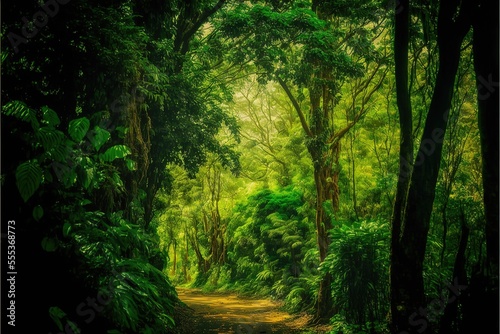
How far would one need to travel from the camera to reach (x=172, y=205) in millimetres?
24531

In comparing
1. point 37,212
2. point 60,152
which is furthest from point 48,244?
point 60,152

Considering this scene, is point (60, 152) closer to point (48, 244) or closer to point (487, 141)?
point (48, 244)

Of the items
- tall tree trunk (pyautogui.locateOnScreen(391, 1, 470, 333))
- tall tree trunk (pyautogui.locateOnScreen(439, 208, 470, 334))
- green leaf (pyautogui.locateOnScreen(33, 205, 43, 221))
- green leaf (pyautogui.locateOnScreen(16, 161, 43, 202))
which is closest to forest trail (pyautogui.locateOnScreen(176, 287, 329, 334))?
tall tree trunk (pyautogui.locateOnScreen(391, 1, 470, 333))

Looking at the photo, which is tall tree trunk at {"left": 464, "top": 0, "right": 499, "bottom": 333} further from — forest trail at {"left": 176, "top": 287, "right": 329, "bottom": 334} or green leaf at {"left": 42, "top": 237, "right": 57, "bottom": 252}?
forest trail at {"left": 176, "top": 287, "right": 329, "bottom": 334}

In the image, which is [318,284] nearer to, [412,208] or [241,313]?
[241,313]

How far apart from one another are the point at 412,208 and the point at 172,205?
20.4 m

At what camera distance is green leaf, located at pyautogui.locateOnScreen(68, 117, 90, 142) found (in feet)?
12.0

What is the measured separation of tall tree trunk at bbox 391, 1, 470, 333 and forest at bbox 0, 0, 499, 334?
21mm

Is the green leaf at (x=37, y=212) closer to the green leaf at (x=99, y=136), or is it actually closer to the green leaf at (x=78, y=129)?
the green leaf at (x=78, y=129)

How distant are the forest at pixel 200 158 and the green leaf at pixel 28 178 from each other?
11 millimetres

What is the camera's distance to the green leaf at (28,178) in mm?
3146

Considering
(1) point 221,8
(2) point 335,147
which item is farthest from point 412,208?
(1) point 221,8

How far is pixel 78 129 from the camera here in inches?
145

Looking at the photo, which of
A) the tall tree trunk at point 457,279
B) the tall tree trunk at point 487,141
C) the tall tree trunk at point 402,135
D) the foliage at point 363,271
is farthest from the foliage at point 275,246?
the tall tree trunk at point 487,141
